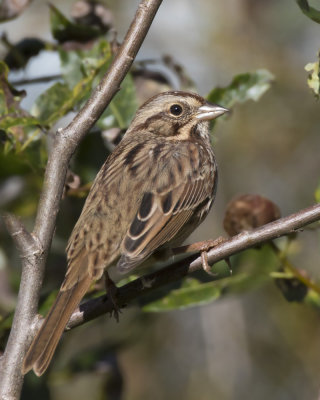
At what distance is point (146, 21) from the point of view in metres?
2.74

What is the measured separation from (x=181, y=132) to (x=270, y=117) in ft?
10.0

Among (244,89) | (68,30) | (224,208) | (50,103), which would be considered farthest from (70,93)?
(224,208)

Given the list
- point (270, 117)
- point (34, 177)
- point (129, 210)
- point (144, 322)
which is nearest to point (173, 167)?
point (129, 210)

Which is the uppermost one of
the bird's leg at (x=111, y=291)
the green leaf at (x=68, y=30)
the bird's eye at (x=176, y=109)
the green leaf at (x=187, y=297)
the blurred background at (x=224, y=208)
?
the green leaf at (x=68, y=30)

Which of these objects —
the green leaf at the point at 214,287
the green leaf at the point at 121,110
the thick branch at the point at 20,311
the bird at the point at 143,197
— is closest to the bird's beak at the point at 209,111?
the bird at the point at 143,197

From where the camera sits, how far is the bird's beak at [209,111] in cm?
376

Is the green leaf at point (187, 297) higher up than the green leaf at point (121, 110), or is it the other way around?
the green leaf at point (121, 110)

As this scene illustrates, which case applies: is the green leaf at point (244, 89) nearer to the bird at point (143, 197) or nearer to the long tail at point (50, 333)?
the bird at point (143, 197)

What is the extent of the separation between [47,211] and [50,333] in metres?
0.42

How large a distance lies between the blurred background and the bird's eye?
41 centimetres

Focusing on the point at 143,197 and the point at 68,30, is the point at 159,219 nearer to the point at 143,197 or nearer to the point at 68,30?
the point at 143,197

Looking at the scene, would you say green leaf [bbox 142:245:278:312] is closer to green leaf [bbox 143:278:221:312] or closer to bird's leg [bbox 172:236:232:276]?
green leaf [bbox 143:278:221:312]

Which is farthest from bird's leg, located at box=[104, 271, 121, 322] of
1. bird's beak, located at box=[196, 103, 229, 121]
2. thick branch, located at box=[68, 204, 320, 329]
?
bird's beak, located at box=[196, 103, 229, 121]

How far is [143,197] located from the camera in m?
3.38
